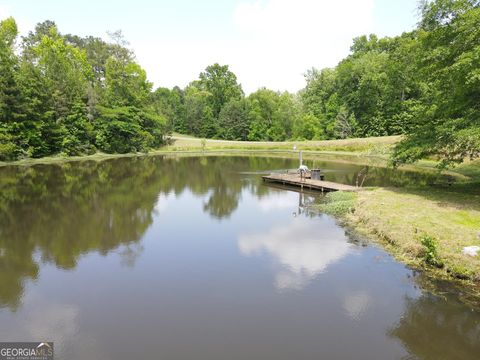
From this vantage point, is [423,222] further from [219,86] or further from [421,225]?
[219,86]

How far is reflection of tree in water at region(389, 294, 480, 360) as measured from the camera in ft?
27.0

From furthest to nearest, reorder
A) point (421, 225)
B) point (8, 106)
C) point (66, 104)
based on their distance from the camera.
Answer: point (66, 104), point (8, 106), point (421, 225)

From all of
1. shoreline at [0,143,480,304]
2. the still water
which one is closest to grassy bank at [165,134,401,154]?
shoreline at [0,143,480,304]

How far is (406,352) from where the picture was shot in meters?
8.20

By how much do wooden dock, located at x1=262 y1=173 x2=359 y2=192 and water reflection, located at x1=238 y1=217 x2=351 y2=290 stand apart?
26.5 ft

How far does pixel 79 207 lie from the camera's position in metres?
21.9

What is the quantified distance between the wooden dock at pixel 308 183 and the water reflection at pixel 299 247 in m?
8.09

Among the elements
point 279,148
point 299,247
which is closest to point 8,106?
point 299,247

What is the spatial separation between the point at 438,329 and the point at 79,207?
64.7ft

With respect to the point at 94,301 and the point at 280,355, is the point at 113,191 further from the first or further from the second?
the point at 280,355

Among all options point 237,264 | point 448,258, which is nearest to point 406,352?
point 448,258

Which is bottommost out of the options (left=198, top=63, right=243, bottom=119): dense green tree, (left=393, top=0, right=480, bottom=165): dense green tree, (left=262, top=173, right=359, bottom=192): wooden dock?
(left=262, top=173, right=359, bottom=192): wooden dock

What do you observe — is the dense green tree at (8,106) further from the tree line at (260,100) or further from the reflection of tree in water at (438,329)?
the reflection of tree in water at (438,329)

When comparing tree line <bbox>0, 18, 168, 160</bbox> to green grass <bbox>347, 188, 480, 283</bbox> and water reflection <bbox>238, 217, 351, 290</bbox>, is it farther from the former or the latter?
green grass <bbox>347, 188, 480, 283</bbox>
